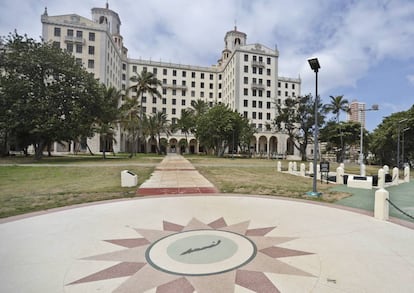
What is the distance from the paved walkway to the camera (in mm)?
2932

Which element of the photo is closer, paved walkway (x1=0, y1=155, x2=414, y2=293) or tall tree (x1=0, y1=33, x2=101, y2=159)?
paved walkway (x1=0, y1=155, x2=414, y2=293)

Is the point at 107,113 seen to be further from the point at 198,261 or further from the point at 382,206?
the point at 382,206

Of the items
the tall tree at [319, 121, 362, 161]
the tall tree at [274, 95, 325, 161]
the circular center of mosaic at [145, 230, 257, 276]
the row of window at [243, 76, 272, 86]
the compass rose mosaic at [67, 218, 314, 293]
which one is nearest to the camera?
the compass rose mosaic at [67, 218, 314, 293]

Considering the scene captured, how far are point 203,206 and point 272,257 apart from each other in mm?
3687

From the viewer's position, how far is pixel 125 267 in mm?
3297

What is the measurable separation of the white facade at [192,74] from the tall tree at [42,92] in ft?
67.8

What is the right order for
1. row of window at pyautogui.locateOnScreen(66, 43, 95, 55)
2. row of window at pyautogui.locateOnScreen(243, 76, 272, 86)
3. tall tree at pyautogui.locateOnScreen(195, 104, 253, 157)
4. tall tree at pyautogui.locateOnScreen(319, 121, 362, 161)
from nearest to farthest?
tall tree at pyautogui.locateOnScreen(319, 121, 362, 161) → tall tree at pyautogui.locateOnScreen(195, 104, 253, 157) → row of window at pyautogui.locateOnScreen(66, 43, 95, 55) → row of window at pyautogui.locateOnScreen(243, 76, 272, 86)

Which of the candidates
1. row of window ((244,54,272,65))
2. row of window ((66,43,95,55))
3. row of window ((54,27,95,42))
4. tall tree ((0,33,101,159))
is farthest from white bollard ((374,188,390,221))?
row of window ((244,54,272,65))

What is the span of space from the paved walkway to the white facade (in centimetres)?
4534

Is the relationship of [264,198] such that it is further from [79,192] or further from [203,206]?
[79,192]

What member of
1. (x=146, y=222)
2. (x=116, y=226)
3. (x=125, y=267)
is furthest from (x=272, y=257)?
(x=116, y=226)

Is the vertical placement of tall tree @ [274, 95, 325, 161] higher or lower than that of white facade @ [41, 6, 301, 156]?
lower

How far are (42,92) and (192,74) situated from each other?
50711 mm

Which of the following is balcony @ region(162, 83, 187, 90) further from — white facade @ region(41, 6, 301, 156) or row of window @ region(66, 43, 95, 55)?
row of window @ region(66, 43, 95, 55)
